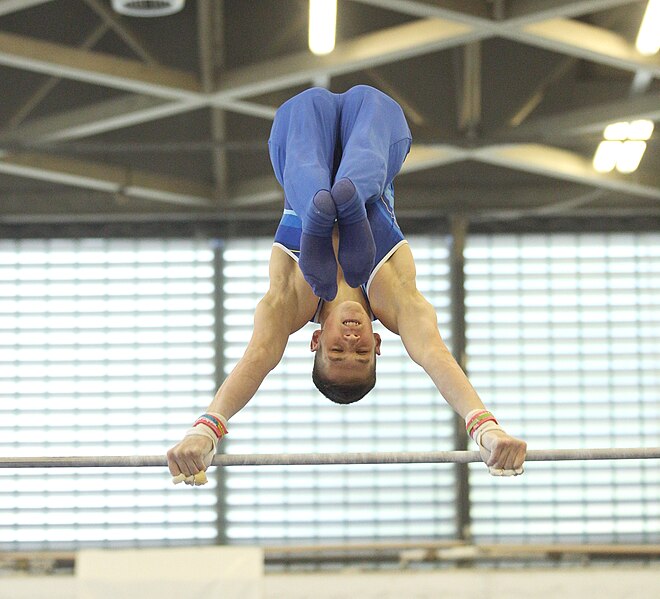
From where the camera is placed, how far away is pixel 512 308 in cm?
853

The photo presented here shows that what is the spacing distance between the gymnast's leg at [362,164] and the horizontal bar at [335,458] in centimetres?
65

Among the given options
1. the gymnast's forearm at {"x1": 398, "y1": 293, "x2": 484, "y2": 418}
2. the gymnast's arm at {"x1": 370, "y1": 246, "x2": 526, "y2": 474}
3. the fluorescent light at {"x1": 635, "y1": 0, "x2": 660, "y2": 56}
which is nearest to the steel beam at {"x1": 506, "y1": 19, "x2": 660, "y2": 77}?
the fluorescent light at {"x1": 635, "y1": 0, "x2": 660, "y2": 56}

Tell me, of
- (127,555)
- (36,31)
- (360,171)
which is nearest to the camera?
(360,171)

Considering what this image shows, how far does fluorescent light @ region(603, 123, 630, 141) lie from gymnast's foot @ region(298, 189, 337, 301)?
5040 mm

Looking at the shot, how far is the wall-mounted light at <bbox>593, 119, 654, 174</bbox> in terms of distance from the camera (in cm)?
842

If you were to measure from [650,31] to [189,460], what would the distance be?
5.15 m

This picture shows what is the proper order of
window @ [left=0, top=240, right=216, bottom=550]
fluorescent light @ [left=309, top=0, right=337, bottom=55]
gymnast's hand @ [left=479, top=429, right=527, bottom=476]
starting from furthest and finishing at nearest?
window @ [left=0, top=240, right=216, bottom=550], fluorescent light @ [left=309, top=0, right=337, bottom=55], gymnast's hand @ [left=479, top=429, right=527, bottom=476]

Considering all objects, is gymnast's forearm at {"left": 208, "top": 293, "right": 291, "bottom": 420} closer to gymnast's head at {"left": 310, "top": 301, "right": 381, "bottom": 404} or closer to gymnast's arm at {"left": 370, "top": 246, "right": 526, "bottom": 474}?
gymnast's head at {"left": 310, "top": 301, "right": 381, "bottom": 404}

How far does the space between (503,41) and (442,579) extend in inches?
159

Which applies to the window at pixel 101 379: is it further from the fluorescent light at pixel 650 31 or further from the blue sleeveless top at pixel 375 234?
the blue sleeveless top at pixel 375 234

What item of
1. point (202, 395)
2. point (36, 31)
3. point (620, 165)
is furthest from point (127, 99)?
point (620, 165)

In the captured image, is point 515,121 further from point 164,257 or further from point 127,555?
point 127,555

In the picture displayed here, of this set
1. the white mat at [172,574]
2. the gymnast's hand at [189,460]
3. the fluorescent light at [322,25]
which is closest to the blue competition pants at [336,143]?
the gymnast's hand at [189,460]

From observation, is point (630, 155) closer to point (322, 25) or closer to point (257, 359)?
point (322, 25)
